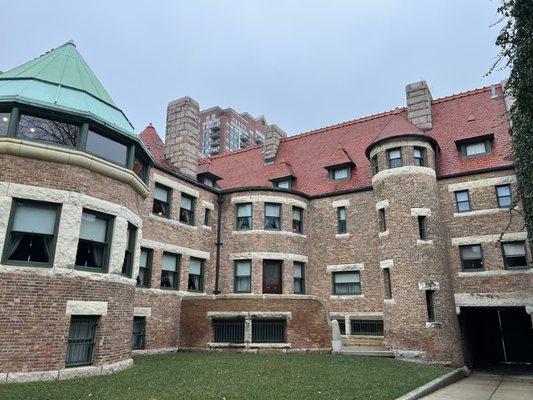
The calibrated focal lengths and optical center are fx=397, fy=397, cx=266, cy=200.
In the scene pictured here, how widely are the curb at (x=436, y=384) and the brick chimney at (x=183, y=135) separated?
15.9 metres

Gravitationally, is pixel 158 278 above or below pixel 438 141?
below

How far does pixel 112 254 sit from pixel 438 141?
1910 cm

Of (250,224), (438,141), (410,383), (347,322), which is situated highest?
(438,141)

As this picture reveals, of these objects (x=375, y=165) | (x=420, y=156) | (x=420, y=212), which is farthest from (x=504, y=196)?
(x=375, y=165)

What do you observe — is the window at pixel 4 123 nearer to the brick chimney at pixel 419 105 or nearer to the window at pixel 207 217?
the window at pixel 207 217

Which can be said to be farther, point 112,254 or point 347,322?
point 347,322

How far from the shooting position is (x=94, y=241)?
40.2 feet

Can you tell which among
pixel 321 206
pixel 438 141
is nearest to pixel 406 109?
pixel 438 141

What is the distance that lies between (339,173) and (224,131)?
109 meters

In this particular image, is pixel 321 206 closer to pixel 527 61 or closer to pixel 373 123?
pixel 373 123

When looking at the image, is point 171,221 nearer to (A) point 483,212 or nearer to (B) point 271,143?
(B) point 271,143

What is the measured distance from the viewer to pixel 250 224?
22656 mm

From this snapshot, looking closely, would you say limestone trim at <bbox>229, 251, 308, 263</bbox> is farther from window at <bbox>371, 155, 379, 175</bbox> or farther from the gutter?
window at <bbox>371, 155, 379, 175</bbox>

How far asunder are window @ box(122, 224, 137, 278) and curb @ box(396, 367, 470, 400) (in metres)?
9.39
